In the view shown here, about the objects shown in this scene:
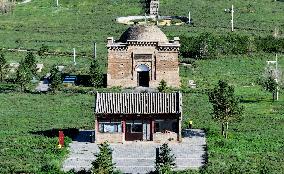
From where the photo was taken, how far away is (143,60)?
73375mm

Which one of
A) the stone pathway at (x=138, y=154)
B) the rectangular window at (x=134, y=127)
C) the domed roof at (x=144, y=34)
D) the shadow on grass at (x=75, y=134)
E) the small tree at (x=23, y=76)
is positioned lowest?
the stone pathway at (x=138, y=154)

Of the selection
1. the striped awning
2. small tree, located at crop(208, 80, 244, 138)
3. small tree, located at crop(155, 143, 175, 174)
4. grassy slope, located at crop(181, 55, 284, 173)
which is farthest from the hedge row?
small tree, located at crop(155, 143, 175, 174)

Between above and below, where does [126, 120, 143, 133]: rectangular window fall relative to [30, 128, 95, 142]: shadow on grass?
above

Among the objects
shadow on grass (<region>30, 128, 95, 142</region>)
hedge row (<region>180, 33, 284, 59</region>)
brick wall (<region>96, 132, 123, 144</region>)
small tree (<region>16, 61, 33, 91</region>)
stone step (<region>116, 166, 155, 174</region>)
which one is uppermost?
hedge row (<region>180, 33, 284, 59</region>)

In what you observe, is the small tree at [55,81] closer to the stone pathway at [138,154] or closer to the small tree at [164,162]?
the stone pathway at [138,154]

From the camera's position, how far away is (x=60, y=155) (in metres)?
49.9

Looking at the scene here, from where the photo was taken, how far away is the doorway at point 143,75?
73.7 metres

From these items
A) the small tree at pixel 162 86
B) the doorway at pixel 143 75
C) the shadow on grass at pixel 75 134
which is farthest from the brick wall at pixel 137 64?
the shadow on grass at pixel 75 134

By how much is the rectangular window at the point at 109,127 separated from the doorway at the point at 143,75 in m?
20.7

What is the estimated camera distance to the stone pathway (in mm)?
47875

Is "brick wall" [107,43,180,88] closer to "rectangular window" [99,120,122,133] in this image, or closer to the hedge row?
the hedge row

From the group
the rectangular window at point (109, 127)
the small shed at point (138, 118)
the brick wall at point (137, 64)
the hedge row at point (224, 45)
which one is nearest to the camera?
the small shed at point (138, 118)

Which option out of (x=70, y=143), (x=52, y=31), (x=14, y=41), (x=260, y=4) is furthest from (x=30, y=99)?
(x=260, y=4)

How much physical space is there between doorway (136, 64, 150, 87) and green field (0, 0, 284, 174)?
3.50 meters
